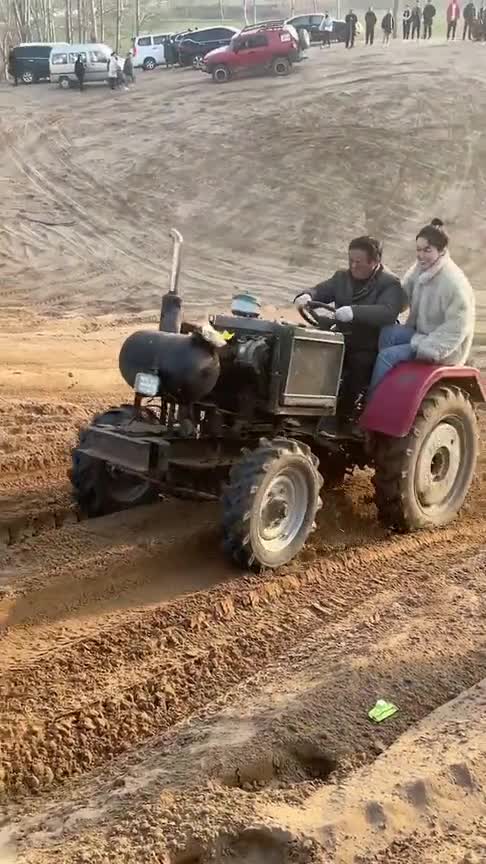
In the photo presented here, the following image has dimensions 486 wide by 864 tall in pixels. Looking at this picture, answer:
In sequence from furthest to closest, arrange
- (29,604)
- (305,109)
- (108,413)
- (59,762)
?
(305,109) → (108,413) → (29,604) → (59,762)

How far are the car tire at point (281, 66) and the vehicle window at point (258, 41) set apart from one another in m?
0.63

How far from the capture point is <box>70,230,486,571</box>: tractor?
5.47m

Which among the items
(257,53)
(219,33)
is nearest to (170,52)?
(219,33)

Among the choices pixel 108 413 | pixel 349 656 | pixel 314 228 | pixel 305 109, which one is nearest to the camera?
pixel 349 656

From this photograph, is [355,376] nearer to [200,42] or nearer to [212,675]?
[212,675]

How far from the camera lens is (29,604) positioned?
498cm

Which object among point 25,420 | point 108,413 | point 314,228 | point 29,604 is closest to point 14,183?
point 314,228

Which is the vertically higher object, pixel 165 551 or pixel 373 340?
pixel 373 340

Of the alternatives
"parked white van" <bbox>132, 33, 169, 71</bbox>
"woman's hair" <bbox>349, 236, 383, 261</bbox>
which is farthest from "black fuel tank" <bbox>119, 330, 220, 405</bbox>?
"parked white van" <bbox>132, 33, 169, 71</bbox>

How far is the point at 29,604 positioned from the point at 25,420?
3895 millimetres

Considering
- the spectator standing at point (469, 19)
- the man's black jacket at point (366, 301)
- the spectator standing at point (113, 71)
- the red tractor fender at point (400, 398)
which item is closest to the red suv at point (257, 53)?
the spectator standing at point (113, 71)

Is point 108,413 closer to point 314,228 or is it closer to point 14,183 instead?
point 314,228

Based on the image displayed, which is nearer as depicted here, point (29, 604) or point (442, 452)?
point (29, 604)

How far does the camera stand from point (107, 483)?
20.6ft
